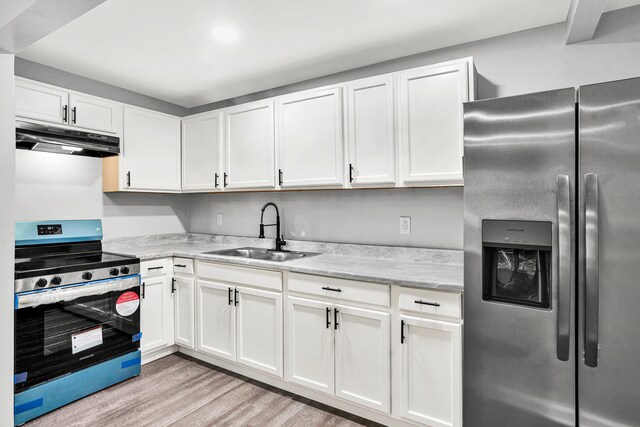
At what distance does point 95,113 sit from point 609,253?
3471mm

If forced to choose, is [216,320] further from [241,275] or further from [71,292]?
[71,292]

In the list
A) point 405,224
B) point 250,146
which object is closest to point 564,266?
point 405,224

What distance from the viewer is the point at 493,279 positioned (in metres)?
1.64

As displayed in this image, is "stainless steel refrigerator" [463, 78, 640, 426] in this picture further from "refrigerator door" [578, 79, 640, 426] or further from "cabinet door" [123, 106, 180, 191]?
"cabinet door" [123, 106, 180, 191]

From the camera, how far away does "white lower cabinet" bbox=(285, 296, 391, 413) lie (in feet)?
6.68

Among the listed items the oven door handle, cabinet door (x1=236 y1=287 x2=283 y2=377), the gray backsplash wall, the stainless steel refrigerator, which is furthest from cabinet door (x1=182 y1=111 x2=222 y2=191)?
the stainless steel refrigerator

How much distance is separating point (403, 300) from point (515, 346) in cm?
58

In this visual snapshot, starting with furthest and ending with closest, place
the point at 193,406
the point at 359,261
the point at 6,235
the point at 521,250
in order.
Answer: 1. the point at 359,261
2. the point at 193,406
3. the point at 6,235
4. the point at 521,250

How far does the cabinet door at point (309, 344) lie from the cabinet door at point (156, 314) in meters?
1.24

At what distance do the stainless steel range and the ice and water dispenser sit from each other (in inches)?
97.4

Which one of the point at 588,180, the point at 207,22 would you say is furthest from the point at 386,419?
the point at 207,22

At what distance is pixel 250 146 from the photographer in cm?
307

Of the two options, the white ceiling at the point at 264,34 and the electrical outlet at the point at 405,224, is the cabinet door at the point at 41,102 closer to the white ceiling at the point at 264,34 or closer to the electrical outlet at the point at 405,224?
the white ceiling at the point at 264,34

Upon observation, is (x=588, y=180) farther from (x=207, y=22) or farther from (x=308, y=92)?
(x=207, y=22)
